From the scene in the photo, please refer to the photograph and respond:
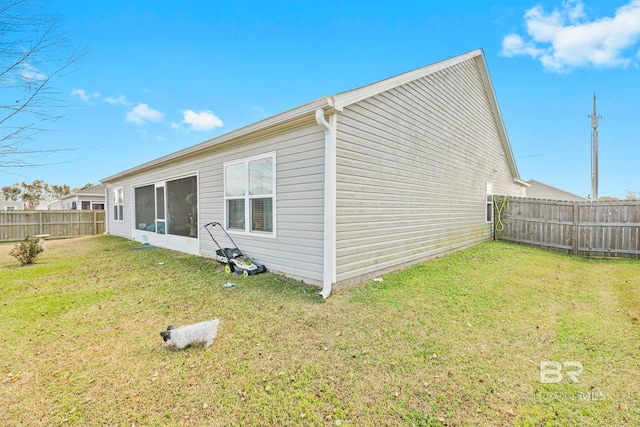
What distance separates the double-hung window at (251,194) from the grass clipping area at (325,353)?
1261 mm

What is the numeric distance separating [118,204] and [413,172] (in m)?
14.2

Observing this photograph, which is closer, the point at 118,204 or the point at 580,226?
the point at 580,226

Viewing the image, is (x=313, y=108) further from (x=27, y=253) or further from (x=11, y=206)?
(x=11, y=206)

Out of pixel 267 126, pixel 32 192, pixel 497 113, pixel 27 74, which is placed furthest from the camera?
pixel 32 192

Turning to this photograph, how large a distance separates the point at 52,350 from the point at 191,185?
5.88 metres

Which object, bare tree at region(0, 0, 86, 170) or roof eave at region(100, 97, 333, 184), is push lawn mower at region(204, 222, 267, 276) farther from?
bare tree at region(0, 0, 86, 170)

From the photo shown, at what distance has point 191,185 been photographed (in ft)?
27.7

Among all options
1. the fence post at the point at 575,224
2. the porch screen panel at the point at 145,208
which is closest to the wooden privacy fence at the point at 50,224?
the porch screen panel at the point at 145,208

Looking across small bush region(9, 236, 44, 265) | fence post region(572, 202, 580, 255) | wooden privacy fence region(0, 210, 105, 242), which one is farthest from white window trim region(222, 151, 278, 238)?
wooden privacy fence region(0, 210, 105, 242)

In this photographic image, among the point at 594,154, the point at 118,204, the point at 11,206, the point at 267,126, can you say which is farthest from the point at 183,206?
the point at 11,206

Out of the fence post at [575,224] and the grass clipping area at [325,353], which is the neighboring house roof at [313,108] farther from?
the fence post at [575,224]

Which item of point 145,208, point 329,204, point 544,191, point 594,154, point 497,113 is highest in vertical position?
point 497,113

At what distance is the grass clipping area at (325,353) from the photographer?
2.18 meters

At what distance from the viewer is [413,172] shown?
6566mm
